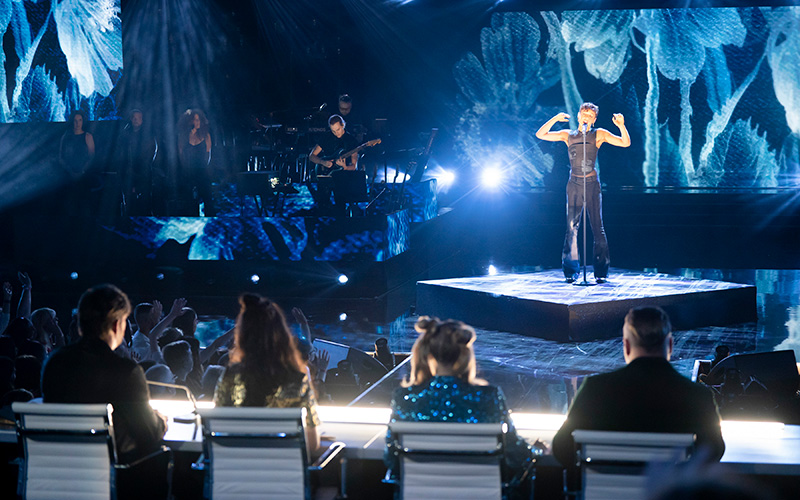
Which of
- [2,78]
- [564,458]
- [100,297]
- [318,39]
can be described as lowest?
[564,458]

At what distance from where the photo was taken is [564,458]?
2.18m

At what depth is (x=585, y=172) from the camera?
6848 mm

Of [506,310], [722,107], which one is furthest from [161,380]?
[722,107]

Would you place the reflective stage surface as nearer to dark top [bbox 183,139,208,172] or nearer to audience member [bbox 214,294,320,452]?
audience member [bbox 214,294,320,452]

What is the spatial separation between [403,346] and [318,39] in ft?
24.6

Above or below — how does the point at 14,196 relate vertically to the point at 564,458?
above

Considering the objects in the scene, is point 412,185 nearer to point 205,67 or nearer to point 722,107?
point 205,67

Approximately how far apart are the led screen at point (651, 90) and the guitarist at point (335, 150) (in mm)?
5947

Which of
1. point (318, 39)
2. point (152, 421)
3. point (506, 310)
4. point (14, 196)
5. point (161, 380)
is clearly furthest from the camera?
point (318, 39)

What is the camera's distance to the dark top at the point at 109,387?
95.0 inches

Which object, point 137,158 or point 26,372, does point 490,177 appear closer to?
point 137,158

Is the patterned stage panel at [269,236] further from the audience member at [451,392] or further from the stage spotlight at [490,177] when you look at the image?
the stage spotlight at [490,177]

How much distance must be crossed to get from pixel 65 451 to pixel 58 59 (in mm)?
9119

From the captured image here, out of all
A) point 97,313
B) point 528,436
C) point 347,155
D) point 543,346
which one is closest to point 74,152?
point 347,155
